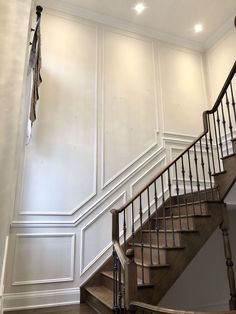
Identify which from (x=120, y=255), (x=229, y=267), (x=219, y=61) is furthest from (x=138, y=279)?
(x=219, y=61)

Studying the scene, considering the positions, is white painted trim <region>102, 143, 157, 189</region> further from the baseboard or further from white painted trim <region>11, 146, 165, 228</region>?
the baseboard

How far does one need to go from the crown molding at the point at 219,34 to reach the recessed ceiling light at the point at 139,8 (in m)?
1.81

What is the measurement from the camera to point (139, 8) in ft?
16.2

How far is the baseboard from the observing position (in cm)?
323

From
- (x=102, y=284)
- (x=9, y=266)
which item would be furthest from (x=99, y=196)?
(x=9, y=266)

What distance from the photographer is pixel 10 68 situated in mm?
711

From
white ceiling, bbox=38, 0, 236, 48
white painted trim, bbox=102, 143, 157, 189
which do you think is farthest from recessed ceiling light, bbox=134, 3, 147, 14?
white painted trim, bbox=102, 143, 157, 189

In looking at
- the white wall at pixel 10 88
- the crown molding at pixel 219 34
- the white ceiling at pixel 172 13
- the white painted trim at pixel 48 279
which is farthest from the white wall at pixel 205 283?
the white ceiling at pixel 172 13

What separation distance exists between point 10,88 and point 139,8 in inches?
201

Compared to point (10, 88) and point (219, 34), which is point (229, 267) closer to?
point (10, 88)

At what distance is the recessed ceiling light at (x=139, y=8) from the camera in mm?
4859

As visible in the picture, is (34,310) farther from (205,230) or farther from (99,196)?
(205,230)

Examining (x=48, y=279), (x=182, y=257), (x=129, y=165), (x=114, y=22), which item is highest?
(x=114, y=22)

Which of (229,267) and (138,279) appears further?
(229,267)
